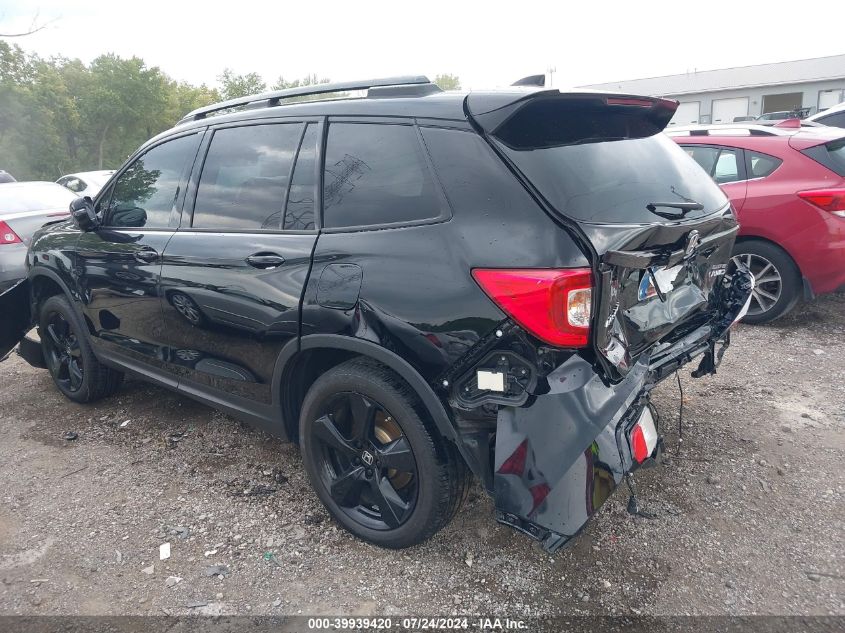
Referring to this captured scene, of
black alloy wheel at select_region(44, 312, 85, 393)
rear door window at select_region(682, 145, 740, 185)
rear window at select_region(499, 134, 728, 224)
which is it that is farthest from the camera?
rear door window at select_region(682, 145, 740, 185)

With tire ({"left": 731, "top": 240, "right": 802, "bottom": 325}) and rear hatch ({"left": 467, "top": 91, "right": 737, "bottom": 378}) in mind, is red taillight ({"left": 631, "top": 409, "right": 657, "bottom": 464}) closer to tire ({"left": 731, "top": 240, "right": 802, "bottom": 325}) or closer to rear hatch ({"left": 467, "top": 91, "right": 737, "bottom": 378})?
rear hatch ({"left": 467, "top": 91, "right": 737, "bottom": 378})

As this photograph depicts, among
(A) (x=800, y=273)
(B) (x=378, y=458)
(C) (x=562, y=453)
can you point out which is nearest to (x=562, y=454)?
(C) (x=562, y=453)

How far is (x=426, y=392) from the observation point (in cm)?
220

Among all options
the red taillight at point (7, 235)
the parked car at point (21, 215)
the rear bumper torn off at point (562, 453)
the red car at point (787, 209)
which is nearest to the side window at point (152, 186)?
the rear bumper torn off at point (562, 453)

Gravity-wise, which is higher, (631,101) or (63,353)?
(631,101)

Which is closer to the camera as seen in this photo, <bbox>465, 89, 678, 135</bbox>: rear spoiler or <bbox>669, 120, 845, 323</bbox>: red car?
<bbox>465, 89, 678, 135</bbox>: rear spoiler

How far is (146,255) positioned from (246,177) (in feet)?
2.67

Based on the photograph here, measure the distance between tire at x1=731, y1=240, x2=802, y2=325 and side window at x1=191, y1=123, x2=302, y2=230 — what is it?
383 cm

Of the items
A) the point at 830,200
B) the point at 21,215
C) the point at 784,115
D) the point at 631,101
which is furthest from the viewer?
the point at 784,115

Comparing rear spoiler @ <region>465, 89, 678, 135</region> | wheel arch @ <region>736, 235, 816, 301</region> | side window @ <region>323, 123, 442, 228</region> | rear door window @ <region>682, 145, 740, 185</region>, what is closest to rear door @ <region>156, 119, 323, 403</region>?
side window @ <region>323, 123, 442, 228</region>

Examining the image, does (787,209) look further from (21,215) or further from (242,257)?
(21,215)

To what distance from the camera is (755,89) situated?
35.3 m

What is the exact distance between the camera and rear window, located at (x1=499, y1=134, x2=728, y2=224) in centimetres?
207

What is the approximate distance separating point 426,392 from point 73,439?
108 inches
